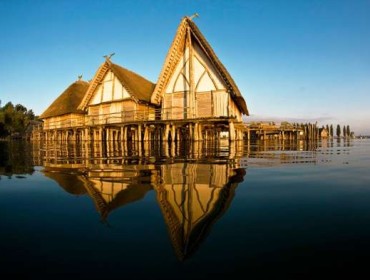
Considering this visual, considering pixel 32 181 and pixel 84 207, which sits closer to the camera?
pixel 84 207

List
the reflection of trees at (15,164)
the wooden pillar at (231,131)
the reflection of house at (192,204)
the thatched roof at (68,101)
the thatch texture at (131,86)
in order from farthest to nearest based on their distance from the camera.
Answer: the thatched roof at (68,101) < the thatch texture at (131,86) < the wooden pillar at (231,131) < the reflection of trees at (15,164) < the reflection of house at (192,204)

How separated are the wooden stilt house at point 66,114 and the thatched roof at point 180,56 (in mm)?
14506

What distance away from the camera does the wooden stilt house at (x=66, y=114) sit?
34438mm

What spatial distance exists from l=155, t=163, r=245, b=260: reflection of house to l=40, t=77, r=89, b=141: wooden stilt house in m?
31.2

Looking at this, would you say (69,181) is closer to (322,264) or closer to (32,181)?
(32,181)

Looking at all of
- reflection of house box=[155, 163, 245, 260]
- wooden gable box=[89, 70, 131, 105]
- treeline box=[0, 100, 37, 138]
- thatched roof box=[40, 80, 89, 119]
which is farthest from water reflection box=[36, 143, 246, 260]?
treeline box=[0, 100, 37, 138]

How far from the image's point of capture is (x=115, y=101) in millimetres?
27297

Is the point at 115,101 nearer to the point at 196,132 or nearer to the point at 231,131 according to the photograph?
the point at 196,132

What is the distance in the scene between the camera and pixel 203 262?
1.78m

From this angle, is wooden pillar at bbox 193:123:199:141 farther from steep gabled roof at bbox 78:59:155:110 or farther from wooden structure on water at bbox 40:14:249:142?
steep gabled roof at bbox 78:59:155:110

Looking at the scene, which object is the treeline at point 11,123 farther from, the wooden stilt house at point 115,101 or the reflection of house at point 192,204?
the reflection of house at point 192,204

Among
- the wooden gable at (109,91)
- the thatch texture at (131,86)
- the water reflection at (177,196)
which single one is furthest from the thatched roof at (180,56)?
the water reflection at (177,196)

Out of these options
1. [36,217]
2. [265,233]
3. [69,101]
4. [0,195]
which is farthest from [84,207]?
[69,101]

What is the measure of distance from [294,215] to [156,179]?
2640 mm
